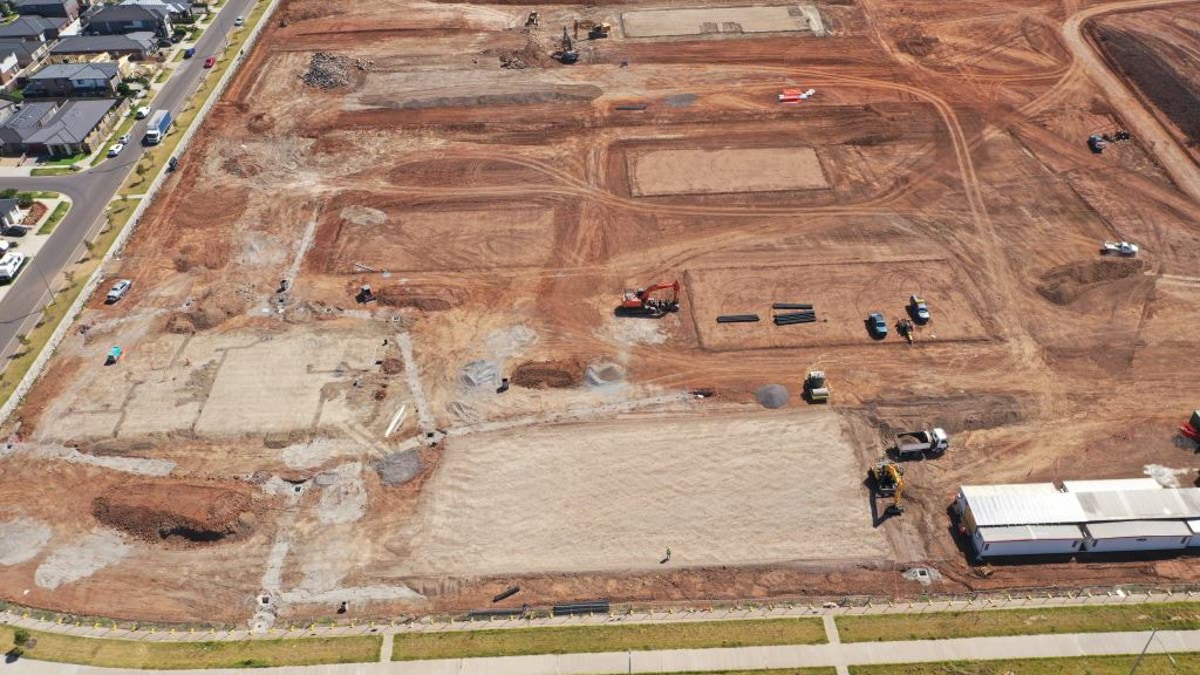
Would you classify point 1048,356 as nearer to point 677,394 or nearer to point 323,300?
point 677,394

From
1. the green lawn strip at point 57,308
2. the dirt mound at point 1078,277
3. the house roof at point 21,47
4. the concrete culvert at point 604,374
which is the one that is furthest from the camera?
the house roof at point 21,47

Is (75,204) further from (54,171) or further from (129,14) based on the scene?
(129,14)

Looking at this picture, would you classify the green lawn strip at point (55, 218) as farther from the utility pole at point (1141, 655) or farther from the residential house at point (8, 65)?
the utility pole at point (1141, 655)

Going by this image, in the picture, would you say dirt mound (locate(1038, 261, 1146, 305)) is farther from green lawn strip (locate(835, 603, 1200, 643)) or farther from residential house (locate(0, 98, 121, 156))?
residential house (locate(0, 98, 121, 156))

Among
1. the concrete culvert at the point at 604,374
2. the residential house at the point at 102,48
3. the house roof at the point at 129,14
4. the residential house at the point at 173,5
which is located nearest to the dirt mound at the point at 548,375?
the concrete culvert at the point at 604,374

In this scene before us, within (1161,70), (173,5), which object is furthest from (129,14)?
(1161,70)

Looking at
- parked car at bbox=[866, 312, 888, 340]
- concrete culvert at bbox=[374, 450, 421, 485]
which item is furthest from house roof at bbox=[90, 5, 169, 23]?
parked car at bbox=[866, 312, 888, 340]

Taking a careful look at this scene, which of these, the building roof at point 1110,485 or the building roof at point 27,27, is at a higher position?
the building roof at point 1110,485

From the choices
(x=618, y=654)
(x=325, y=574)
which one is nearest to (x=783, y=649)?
(x=618, y=654)
